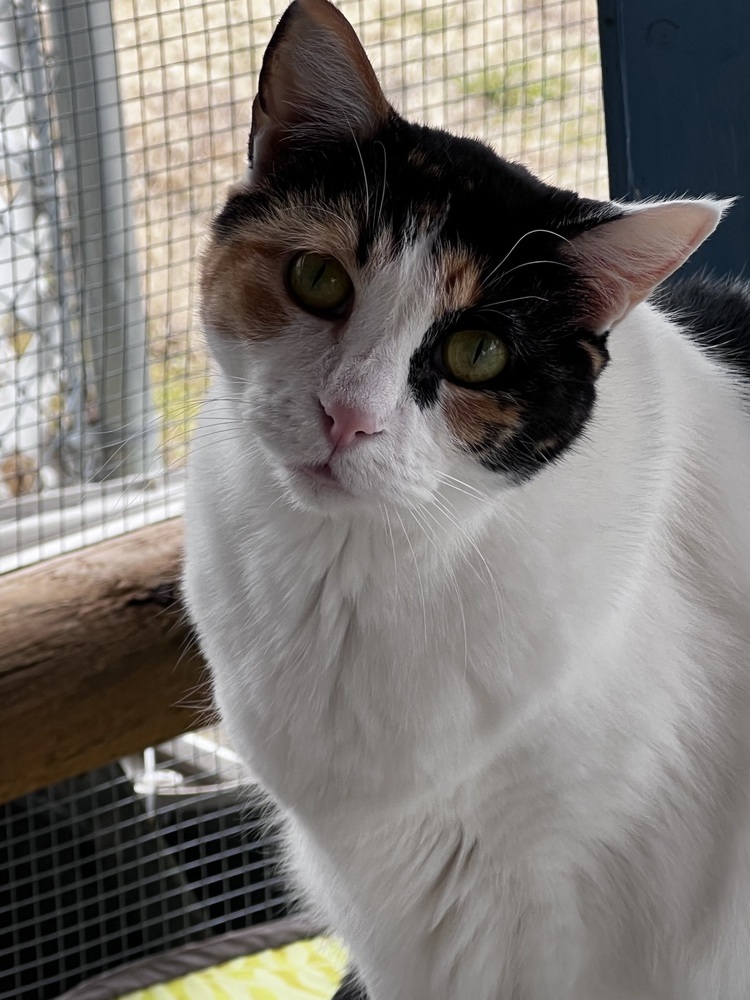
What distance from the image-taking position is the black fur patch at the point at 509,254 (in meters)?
0.88

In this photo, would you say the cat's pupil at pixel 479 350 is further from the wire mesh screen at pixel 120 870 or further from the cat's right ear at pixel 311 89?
the wire mesh screen at pixel 120 870

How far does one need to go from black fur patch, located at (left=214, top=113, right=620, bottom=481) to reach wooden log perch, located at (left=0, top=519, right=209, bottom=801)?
576 mm

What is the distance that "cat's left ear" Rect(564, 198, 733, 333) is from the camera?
2.61 feet

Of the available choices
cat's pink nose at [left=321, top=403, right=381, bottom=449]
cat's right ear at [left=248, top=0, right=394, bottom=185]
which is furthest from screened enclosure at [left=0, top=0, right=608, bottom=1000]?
cat's pink nose at [left=321, top=403, right=381, bottom=449]

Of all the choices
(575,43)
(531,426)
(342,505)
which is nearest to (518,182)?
(531,426)

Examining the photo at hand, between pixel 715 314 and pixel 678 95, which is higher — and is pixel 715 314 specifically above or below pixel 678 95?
below

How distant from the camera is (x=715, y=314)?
1218mm

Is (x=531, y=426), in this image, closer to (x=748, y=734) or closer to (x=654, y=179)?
(x=748, y=734)

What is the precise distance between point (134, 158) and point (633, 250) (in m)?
1.03

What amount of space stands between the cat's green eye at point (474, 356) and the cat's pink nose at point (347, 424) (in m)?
0.10

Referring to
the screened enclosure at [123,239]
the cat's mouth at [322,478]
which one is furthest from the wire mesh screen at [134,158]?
the cat's mouth at [322,478]

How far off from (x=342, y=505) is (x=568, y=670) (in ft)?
0.78

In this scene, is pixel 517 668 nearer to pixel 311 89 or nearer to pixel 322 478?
pixel 322 478

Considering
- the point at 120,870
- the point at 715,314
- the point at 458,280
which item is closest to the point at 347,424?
the point at 458,280
